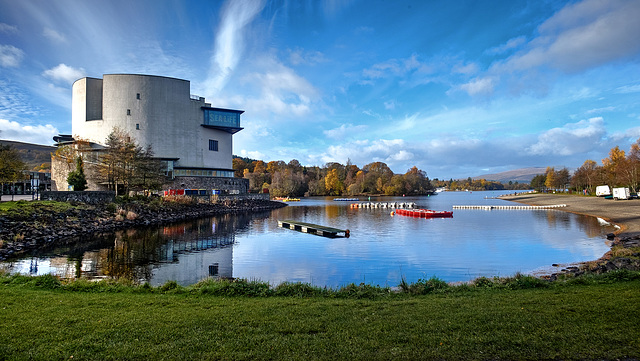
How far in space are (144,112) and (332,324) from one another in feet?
174

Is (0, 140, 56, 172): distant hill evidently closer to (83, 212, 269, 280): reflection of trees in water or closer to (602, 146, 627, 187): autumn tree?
(83, 212, 269, 280): reflection of trees in water

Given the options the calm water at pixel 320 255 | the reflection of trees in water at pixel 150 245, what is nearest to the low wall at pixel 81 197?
the reflection of trees in water at pixel 150 245

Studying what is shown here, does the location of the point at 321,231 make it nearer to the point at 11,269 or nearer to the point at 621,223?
the point at 11,269

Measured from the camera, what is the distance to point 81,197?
32.1m

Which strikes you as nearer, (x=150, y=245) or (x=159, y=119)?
(x=150, y=245)

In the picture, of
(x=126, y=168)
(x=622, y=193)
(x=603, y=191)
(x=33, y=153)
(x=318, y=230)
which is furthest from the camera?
(x=33, y=153)

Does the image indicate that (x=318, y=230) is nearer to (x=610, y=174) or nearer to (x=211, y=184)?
(x=211, y=184)

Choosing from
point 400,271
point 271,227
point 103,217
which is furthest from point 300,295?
point 103,217

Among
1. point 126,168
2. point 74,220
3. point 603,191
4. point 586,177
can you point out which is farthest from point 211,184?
point 586,177

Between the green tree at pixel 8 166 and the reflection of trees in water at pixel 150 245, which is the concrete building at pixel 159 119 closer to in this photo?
the green tree at pixel 8 166

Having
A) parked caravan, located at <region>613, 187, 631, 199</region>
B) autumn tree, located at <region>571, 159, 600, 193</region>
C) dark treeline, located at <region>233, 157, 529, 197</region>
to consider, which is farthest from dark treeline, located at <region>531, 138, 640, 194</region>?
dark treeline, located at <region>233, 157, 529, 197</region>

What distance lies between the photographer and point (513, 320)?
5.91m

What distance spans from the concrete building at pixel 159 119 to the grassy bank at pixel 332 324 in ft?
154

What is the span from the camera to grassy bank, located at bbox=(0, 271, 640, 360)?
4.81 meters
